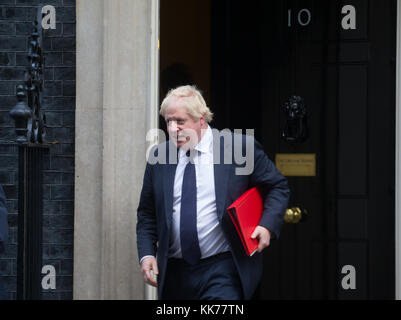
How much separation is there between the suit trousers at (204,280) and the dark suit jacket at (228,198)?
0.17 feet

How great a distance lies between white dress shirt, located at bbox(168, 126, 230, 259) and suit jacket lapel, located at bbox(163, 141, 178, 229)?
0.03m

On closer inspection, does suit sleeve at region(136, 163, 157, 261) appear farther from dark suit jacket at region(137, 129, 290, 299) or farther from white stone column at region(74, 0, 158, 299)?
white stone column at region(74, 0, 158, 299)

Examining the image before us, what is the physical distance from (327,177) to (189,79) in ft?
6.01


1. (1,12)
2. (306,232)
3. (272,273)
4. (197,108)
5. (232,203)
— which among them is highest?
(1,12)

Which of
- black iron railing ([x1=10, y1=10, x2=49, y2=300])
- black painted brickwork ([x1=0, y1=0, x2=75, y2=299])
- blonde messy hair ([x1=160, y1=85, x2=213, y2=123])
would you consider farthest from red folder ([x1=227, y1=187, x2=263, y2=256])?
black painted brickwork ([x1=0, y1=0, x2=75, y2=299])

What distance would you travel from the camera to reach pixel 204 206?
150 inches

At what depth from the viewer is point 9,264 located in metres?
5.23

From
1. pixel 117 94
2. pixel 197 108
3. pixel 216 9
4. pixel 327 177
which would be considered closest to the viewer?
pixel 197 108

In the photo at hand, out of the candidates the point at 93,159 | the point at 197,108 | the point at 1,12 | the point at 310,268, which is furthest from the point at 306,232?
the point at 1,12

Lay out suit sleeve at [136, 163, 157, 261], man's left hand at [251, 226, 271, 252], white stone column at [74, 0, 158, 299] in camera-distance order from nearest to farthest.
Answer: man's left hand at [251, 226, 271, 252] → suit sleeve at [136, 163, 157, 261] → white stone column at [74, 0, 158, 299]

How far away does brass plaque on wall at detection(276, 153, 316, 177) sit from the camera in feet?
18.8

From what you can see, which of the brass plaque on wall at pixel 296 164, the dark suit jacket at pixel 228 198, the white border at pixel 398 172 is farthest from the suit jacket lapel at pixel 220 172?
the brass plaque on wall at pixel 296 164

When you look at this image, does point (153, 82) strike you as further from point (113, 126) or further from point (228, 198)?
point (228, 198)

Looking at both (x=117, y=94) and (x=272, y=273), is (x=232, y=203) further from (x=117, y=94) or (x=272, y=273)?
(x=272, y=273)
